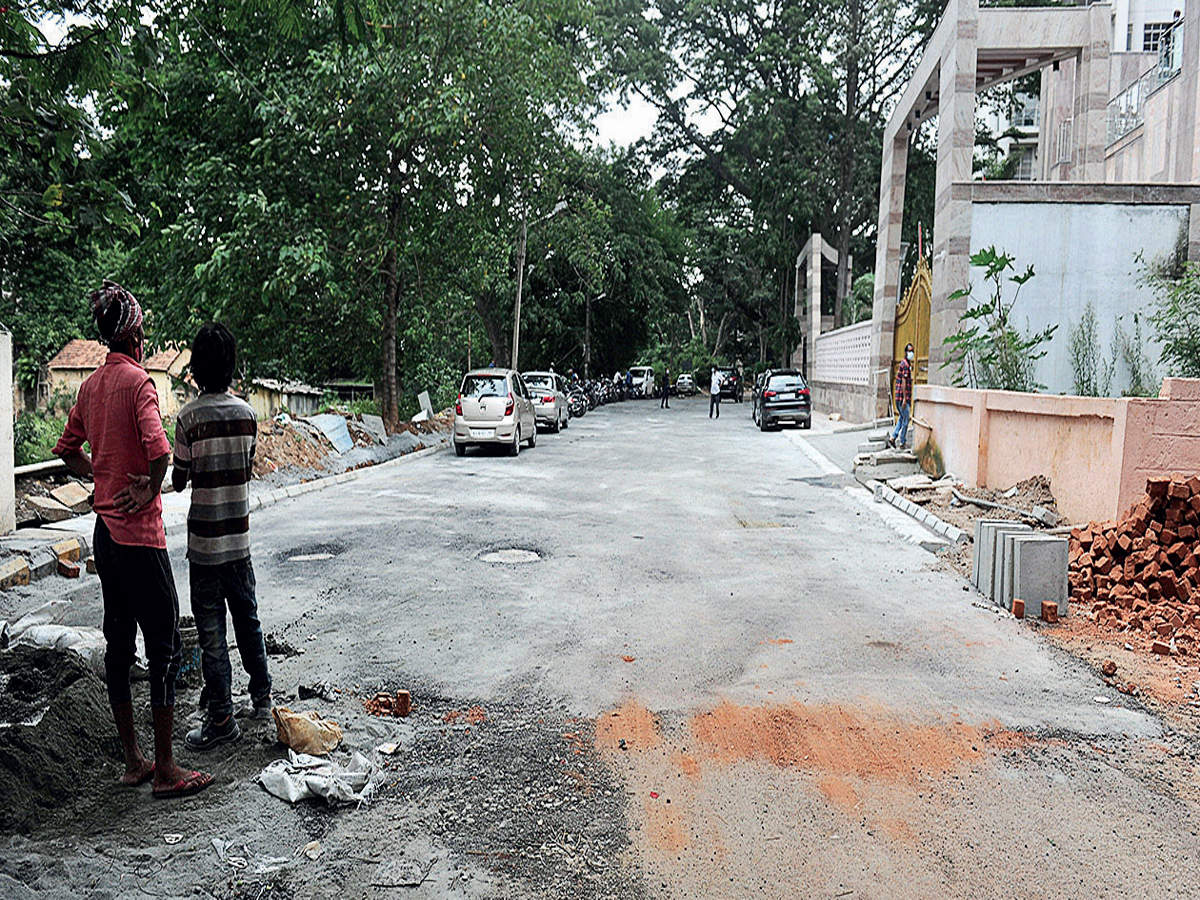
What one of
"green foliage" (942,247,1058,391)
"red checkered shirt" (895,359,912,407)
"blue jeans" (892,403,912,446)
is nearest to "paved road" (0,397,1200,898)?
"green foliage" (942,247,1058,391)

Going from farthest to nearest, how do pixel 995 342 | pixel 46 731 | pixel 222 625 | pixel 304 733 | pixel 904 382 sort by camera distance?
1. pixel 904 382
2. pixel 995 342
3. pixel 222 625
4. pixel 304 733
5. pixel 46 731

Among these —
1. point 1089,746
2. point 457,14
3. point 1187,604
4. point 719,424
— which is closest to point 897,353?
point 719,424

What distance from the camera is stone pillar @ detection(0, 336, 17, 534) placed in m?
9.55

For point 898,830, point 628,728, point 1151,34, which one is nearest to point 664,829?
point 898,830

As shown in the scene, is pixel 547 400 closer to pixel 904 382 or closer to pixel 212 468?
pixel 904 382

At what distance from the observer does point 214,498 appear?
189 inches

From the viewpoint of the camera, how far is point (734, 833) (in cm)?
402

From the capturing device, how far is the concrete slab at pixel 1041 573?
25.1 ft

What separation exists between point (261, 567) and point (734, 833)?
21.1ft

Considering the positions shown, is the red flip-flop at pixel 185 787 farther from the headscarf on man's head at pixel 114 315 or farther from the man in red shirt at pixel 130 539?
the headscarf on man's head at pixel 114 315

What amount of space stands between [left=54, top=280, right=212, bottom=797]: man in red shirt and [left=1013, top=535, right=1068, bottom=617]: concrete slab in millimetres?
6214

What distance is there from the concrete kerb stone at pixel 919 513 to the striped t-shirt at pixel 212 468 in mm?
8172

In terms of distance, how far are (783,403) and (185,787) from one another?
2649 cm

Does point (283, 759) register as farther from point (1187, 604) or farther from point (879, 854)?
point (1187, 604)
